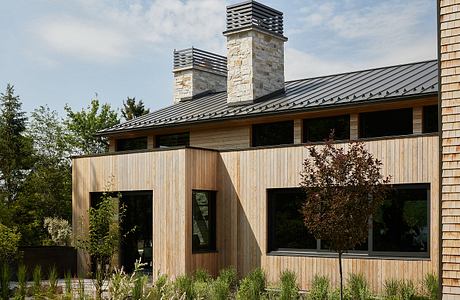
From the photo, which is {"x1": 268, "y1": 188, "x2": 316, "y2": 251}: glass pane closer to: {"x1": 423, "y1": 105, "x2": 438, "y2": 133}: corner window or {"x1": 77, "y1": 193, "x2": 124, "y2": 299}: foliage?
{"x1": 423, "y1": 105, "x2": 438, "y2": 133}: corner window

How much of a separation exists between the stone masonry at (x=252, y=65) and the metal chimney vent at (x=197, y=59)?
3.64m

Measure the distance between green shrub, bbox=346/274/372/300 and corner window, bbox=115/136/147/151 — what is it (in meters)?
9.00

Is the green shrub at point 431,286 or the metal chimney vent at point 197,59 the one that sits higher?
the metal chimney vent at point 197,59

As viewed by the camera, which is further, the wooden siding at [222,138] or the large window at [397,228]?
the wooden siding at [222,138]

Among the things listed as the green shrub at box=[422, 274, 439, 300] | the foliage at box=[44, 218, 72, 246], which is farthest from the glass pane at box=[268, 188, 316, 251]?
the foliage at box=[44, 218, 72, 246]

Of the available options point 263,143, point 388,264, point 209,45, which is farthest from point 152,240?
point 209,45

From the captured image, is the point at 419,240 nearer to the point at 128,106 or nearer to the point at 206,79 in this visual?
the point at 206,79

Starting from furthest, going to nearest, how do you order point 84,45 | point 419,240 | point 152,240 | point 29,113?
point 29,113 < point 84,45 < point 152,240 < point 419,240

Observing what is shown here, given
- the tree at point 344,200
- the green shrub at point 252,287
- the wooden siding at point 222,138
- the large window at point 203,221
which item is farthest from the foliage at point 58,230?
the tree at point 344,200

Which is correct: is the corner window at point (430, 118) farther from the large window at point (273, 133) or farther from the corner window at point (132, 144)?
the corner window at point (132, 144)

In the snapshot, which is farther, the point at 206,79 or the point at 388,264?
the point at 206,79

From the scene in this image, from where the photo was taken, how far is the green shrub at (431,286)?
1140cm

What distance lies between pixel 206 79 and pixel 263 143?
7.02m

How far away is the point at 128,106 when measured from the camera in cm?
3472
